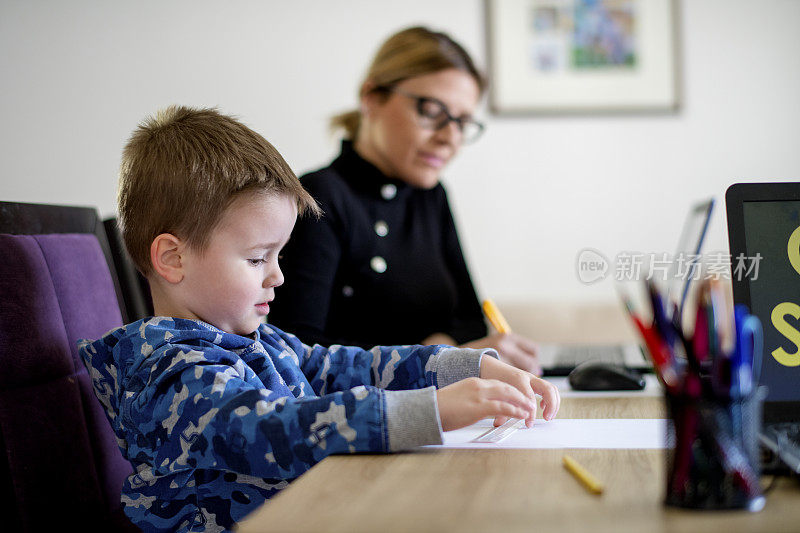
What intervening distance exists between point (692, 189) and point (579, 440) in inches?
77.3

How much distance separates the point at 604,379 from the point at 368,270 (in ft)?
1.98

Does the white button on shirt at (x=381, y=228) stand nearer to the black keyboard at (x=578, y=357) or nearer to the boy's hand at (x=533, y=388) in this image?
the black keyboard at (x=578, y=357)

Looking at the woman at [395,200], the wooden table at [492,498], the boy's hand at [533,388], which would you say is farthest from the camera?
the woman at [395,200]

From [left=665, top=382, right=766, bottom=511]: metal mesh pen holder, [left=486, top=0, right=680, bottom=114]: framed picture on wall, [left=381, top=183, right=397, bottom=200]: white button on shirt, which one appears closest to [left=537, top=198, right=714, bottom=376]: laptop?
[left=381, top=183, right=397, bottom=200]: white button on shirt

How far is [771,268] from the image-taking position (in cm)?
78

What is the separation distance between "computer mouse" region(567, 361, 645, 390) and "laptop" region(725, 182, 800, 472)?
351 mm

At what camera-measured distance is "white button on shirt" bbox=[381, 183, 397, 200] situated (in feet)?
5.51

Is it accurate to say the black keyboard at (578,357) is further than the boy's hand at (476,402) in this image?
Yes

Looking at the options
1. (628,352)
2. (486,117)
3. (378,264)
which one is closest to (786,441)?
(628,352)

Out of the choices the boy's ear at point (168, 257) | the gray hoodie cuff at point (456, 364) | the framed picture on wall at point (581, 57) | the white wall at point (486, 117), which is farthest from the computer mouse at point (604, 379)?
the framed picture on wall at point (581, 57)

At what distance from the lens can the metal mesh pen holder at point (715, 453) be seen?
1.64ft

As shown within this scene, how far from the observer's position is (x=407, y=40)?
166 cm

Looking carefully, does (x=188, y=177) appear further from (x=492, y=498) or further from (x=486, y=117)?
(x=486, y=117)

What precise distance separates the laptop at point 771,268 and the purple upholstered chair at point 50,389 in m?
0.81
